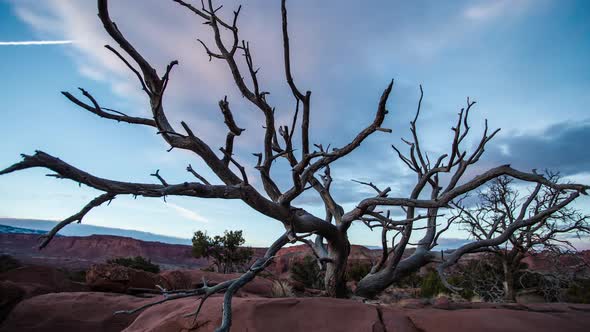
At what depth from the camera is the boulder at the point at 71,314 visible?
8.02 meters

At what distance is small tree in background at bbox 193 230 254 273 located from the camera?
29250mm

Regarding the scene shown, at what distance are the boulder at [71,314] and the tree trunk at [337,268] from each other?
4.89 m

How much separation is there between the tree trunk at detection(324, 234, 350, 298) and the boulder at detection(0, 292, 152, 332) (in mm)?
4893

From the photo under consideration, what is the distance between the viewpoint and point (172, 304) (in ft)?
18.7

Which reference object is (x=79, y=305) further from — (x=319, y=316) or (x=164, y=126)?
(x=319, y=316)

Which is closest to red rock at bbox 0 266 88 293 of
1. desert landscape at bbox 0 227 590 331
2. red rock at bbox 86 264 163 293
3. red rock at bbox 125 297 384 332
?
desert landscape at bbox 0 227 590 331

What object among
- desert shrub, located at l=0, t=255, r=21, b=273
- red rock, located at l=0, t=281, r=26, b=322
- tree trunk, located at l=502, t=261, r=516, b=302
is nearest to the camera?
red rock, located at l=0, t=281, r=26, b=322

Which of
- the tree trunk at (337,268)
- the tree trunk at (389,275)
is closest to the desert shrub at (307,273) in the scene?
the tree trunk at (389,275)

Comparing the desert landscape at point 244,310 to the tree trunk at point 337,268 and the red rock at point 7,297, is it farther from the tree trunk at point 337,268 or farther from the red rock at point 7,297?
the tree trunk at point 337,268

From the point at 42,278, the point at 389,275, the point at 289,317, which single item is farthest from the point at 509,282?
the point at 42,278

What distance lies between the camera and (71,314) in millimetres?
8367

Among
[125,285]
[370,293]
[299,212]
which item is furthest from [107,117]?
[125,285]

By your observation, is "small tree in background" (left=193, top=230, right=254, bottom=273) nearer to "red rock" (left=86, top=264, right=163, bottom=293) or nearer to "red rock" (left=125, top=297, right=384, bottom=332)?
"red rock" (left=86, top=264, right=163, bottom=293)

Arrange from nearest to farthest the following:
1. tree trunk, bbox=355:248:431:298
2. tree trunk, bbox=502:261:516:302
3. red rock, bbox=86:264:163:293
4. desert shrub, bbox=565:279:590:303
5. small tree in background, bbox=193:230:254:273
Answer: tree trunk, bbox=355:248:431:298 → red rock, bbox=86:264:163:293 → tree trunk, bbox=502:261:516:302 → desert shrub, bbox=565:279:590:303 → small tree in background, bbox=193:230:254:273
